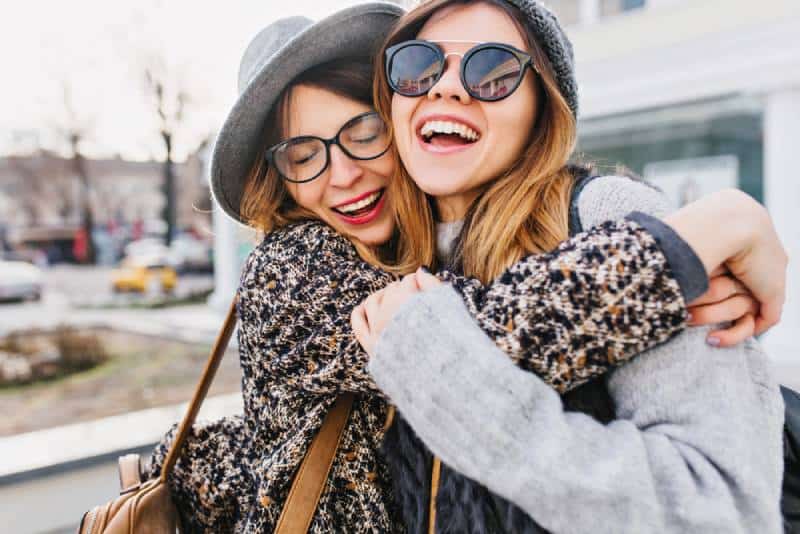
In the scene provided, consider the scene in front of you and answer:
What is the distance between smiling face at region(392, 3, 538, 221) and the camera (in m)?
1.26

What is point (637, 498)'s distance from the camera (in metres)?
0.85

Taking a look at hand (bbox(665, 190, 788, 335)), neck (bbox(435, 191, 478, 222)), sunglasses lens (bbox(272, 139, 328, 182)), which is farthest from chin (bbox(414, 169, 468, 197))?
hand (bbox(665, 190, 788, 335))

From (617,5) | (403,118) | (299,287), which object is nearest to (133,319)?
(617,5)

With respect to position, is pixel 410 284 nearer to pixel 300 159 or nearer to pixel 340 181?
pixel 340 181

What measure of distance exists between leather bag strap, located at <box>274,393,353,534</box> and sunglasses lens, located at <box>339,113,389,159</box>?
0.59 metres

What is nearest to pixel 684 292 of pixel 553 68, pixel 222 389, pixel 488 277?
pixel 488 277

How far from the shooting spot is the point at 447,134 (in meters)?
1.30

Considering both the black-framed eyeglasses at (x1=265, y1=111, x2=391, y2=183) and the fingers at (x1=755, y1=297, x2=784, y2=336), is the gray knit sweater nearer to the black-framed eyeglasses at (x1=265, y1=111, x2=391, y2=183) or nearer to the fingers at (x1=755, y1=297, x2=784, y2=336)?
the fingers at (x1=755, y1=297, x2=784, y2=336)

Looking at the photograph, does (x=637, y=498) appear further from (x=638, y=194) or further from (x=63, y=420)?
(x=63, y=420)

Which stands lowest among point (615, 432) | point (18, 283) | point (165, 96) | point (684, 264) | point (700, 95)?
point (18, 283)

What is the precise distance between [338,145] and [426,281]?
56cm

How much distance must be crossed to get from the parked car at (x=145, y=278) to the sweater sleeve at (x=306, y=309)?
2156 cm

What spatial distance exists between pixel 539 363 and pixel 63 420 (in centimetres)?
659

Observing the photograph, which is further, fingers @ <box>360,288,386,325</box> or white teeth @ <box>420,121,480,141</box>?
white teeth @ <box>420,121,480,141</box>
